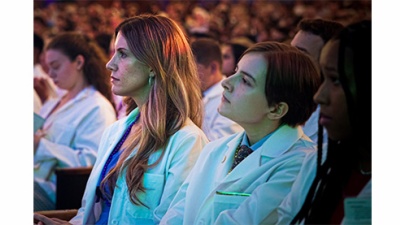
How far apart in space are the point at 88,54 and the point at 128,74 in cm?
98

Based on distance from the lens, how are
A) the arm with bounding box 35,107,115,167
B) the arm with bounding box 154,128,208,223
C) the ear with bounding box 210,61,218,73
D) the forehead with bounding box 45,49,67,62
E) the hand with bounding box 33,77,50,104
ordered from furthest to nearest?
1. the hand with bounding box 33,77,50,104
2. the forehead with bounding box 45,49,67,62
3. the arm with bounding box 35,107,115,167
4. the ear with bounding box 210,61,218,73
5. the arm with bounding box 154,128,208,223

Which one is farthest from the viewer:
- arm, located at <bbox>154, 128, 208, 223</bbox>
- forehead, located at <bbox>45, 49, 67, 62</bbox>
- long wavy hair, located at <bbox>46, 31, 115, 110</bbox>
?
forehead, located at <bbox>45, 49, 67, 62</bbox>

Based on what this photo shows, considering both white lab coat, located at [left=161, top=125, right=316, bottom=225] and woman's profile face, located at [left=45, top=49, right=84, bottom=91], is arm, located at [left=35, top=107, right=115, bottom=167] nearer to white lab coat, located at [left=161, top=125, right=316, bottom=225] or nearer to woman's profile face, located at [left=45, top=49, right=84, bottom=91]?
woman's profile face, located at [left=45, top=49, right=84, bottom=91]

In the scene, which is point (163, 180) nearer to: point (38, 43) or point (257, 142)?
point (257, 142)

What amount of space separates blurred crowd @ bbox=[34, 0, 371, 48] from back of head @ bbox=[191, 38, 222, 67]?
113 mm

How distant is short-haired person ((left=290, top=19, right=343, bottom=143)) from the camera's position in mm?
2539

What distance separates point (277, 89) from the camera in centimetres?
251

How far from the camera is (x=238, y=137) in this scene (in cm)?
262

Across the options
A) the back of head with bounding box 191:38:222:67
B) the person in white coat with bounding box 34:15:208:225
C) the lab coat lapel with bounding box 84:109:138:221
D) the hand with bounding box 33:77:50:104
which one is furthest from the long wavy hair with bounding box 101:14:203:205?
the hand with bounding box 33:77:50:104

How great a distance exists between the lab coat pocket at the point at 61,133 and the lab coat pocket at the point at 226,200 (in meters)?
1.16

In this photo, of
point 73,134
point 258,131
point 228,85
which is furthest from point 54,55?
point 258,131

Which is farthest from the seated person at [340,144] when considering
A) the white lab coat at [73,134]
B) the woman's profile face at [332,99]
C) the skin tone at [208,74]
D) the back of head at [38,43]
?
the back of head at [38,43]
